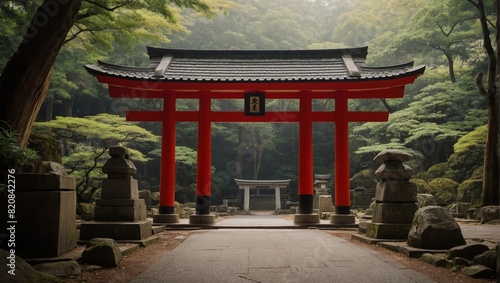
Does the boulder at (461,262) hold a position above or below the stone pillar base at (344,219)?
above

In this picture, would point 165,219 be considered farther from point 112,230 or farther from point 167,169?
point 112,230

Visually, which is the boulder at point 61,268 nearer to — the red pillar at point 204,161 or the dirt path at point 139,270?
the dirt path at point 139,270

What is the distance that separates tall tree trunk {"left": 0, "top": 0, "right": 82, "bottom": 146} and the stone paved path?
316 cm

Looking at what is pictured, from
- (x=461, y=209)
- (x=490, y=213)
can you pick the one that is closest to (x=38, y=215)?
(x=490, y=213)

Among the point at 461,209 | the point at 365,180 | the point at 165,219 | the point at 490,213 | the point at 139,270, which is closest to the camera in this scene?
the point at 139,270

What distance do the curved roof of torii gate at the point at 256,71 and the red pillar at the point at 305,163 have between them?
41.8 inches

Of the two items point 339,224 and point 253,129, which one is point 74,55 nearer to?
point 253,129

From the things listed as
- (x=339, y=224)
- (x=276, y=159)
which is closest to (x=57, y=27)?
(x=339, y=224)

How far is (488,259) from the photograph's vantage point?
469cm

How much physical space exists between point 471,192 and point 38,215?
1612 centimetres

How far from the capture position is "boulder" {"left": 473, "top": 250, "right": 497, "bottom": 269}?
4.59 m

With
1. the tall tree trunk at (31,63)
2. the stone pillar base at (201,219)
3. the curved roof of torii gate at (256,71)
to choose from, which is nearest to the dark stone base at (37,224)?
the tall tree trunk at (31,63)

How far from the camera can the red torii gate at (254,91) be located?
12.1 meters

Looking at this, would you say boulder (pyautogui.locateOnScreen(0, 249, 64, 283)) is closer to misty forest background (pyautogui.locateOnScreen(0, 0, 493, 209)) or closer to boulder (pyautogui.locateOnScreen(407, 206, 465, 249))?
boulder (pyautogui.locateOnScreen(407, 206, 465, 249))
